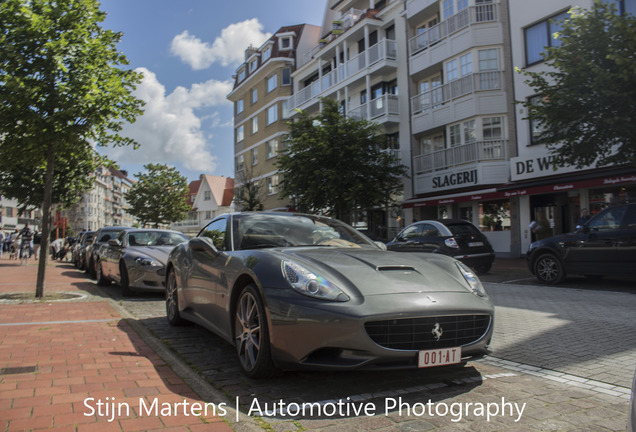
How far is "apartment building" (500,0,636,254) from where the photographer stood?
18141 millimetres

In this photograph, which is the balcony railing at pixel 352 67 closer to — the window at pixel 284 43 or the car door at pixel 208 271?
the window at pixel 284 43

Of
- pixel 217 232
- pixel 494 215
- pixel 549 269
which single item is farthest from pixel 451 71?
pixel 217 232

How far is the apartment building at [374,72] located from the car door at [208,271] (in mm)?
20862

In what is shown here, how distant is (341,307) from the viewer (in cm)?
321

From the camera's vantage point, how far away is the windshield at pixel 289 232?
15.0ft

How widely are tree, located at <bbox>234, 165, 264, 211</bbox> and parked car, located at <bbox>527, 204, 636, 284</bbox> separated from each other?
91.8 ft

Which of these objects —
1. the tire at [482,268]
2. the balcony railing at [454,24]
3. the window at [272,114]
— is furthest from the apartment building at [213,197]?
the tire at [482,268]

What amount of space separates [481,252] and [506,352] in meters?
9.03

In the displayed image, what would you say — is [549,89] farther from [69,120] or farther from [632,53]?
[69,120]

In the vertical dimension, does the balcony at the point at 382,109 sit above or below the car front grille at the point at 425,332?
above

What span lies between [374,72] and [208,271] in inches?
979

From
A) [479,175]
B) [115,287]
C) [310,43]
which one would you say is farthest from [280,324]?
[310,43]

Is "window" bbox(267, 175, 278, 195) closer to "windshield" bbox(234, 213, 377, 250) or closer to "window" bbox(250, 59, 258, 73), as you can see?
"window" bbox(250, 59, 258, 73)

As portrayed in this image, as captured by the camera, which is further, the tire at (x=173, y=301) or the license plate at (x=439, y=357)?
the tire at (x=173, y=301)
